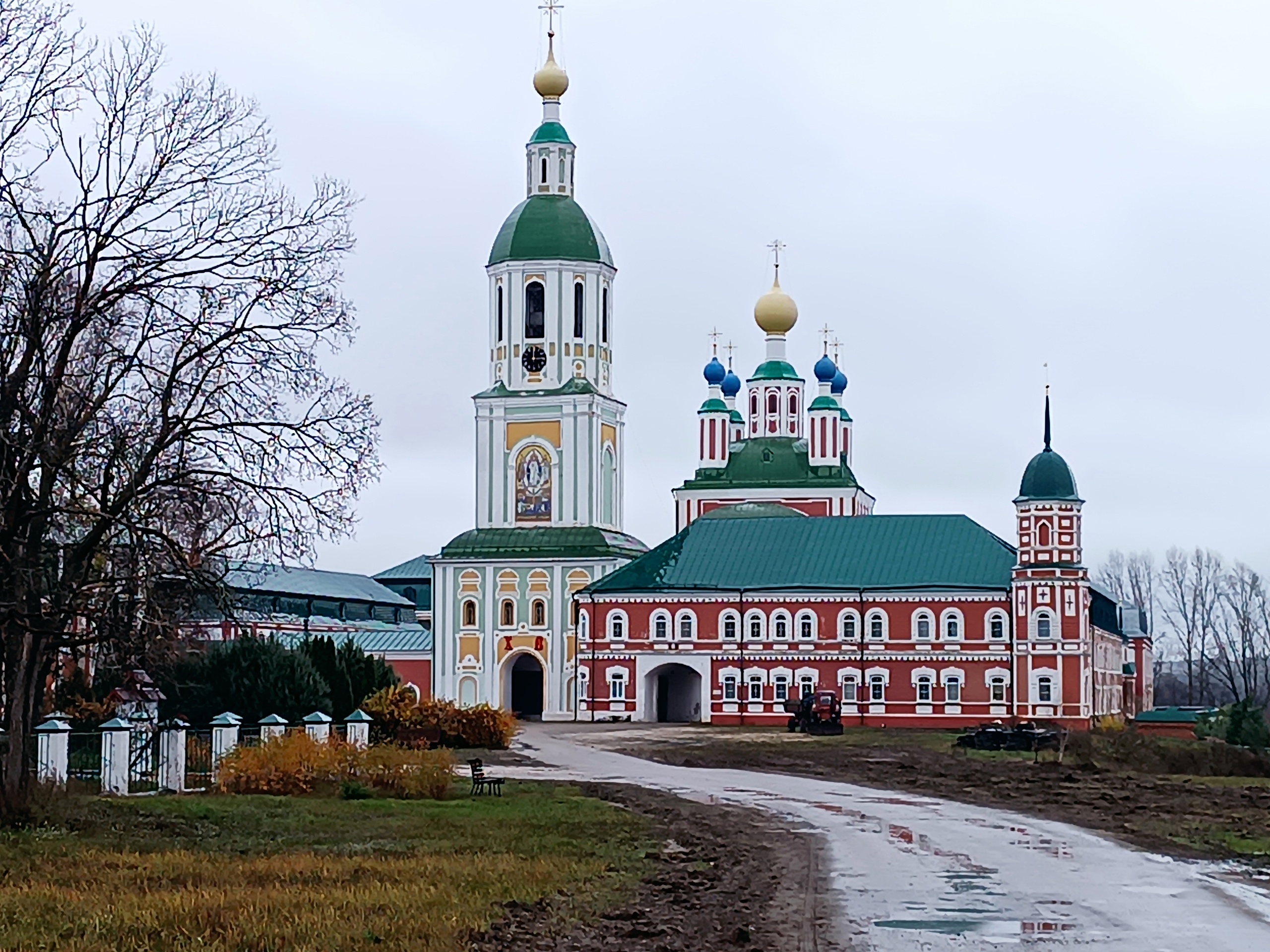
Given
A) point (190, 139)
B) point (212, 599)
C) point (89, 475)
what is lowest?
point (212, 599)

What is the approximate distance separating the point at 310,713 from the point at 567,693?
106 ft

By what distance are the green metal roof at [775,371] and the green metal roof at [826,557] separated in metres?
17.6

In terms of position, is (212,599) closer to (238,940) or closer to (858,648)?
(238,940)

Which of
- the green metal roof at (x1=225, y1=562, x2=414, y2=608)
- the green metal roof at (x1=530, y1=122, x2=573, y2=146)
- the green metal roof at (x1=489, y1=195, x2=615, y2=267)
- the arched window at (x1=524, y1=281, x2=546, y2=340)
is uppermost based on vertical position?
the green metal roof at (x1=530, y1=122, x2=573, y2=146)

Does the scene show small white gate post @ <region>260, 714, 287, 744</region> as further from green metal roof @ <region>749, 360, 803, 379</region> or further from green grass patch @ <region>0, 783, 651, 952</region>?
green metal roof @ <region>749, 360, 803, 379</region>

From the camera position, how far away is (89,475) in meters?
22.9

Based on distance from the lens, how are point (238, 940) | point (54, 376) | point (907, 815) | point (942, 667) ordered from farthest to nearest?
point (942, 667) → point (907, 815) → point (54, 376) → point (238, 940)

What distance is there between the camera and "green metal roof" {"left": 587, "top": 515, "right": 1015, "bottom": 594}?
63094 mm

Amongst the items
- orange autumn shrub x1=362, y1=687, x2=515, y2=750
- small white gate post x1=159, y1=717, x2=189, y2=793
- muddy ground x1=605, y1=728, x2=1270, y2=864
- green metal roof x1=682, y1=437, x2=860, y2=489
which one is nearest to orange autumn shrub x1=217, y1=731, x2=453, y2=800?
small white gate post x1=159, y1=717, x2=189, y2=793

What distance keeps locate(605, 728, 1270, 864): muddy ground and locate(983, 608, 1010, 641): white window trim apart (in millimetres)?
12743

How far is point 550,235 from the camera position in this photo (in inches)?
2825

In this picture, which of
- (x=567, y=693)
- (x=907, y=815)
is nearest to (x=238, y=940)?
(x=907, y=815)

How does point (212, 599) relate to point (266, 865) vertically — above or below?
above

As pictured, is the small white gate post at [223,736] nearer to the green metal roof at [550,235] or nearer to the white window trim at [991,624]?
the white window trim at [991,624]
